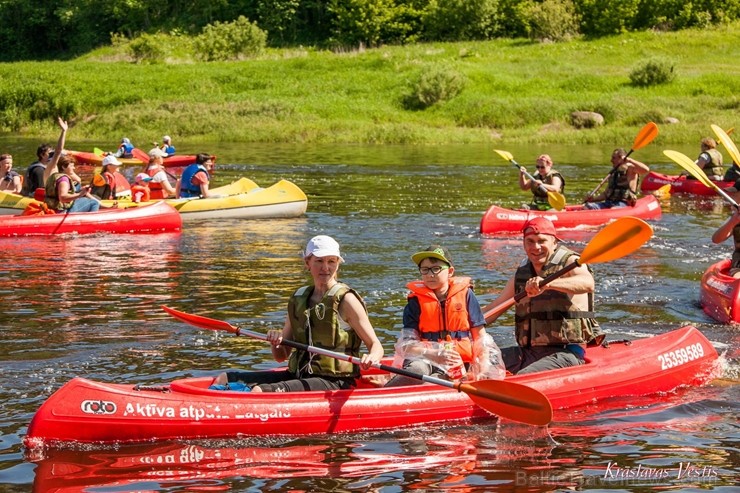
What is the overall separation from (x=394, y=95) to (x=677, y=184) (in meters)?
19.3

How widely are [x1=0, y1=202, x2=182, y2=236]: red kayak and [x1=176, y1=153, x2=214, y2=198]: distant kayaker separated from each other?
4.04ft

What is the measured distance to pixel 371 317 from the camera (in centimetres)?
1071

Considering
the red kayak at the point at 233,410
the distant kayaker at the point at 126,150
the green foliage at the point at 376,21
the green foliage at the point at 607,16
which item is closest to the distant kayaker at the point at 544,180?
the red kayak at the point at 233,410

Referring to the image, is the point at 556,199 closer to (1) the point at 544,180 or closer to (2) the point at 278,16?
(1) the point at 544,180

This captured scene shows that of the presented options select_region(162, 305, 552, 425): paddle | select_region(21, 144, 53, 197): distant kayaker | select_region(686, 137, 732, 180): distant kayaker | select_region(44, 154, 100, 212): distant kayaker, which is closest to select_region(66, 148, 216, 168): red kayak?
select_region(21, 144, 53, 197): distant kayaker

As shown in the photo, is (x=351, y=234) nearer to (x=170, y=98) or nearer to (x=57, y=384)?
(x=57, y=384)

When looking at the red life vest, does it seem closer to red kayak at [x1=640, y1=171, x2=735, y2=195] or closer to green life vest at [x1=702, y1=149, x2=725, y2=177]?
green life vest at [x1=702, y1=149, x2=725, y2=177]

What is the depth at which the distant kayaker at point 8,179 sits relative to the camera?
56.6 feet

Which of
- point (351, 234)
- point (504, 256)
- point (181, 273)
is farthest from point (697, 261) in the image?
point (181, 273)

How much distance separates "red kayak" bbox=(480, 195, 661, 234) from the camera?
619 inches

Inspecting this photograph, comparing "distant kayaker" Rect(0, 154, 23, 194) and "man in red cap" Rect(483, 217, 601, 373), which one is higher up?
"man in red cap" Rect(483, 217, 601, 373)

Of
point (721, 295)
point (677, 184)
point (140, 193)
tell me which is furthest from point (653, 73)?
point (721, 295)

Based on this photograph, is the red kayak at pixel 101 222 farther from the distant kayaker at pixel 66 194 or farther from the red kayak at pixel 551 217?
the red kayak at pixel 551 217

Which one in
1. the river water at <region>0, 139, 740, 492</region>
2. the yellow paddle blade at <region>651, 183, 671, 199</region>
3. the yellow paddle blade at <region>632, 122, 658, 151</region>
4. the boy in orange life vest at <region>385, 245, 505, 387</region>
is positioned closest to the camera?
the river water at <region>0, 139, 740, 492</region>
